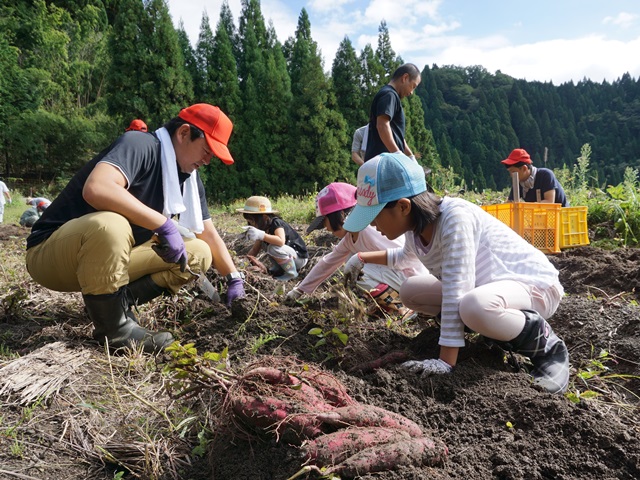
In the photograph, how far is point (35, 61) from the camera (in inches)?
835

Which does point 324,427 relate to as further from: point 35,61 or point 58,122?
point 35,61

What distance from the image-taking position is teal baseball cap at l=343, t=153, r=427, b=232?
76.9 inches

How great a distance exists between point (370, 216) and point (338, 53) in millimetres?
16556

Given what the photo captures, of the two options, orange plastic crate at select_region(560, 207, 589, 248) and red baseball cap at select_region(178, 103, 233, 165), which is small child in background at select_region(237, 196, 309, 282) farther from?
orange plastic crate at select_region(560, 207, 589, 248)

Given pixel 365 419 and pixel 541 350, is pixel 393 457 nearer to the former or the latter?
pixel 365 419

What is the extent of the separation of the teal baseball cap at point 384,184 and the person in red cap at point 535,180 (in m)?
4.26

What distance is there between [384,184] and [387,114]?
8.43 ft

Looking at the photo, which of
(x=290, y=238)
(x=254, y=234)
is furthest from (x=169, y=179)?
(x=290, y=238)

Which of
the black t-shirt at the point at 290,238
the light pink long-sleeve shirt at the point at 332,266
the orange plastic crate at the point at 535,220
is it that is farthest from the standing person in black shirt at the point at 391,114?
the light pink long-sleeve shirt at the point at 332,266

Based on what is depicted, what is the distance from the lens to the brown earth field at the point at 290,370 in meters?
1.41

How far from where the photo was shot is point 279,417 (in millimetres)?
1405

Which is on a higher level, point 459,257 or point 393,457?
point 459,257

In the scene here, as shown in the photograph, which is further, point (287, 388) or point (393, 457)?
point (287, 388)

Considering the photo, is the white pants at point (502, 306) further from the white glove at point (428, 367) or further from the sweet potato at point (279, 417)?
the sweet potato at point (279, 417)
